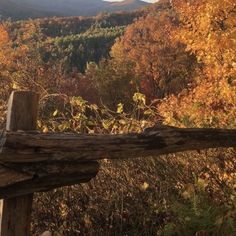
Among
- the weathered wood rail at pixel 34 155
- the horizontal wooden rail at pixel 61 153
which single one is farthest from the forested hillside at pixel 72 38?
the weathered wood rail at pixel 34 155

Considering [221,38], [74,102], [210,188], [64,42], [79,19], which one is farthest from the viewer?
[79,19]

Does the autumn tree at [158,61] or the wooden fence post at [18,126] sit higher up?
the wooden fence post at [18,126]

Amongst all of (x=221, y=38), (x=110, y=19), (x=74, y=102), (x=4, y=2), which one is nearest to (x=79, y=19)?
(x=110, y=19)

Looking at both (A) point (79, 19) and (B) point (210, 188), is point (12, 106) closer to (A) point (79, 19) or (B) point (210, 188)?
(B) point (210, 188)

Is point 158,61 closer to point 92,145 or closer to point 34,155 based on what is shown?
point 92,145

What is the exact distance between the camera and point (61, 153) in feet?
10.4

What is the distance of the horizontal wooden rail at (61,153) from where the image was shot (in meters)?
2.98

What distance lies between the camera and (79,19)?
118 meters

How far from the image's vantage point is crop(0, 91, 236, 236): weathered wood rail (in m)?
2.99

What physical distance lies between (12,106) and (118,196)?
221 cm

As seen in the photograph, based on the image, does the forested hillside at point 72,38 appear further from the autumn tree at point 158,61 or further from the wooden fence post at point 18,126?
the wooden fence post at point 18,126

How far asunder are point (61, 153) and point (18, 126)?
33 cm

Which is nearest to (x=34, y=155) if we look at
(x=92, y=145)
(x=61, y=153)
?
(x=61, y=153)

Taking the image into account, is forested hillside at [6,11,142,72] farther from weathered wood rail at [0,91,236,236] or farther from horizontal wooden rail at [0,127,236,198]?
weathered wood rail at [0,91,236,236]
